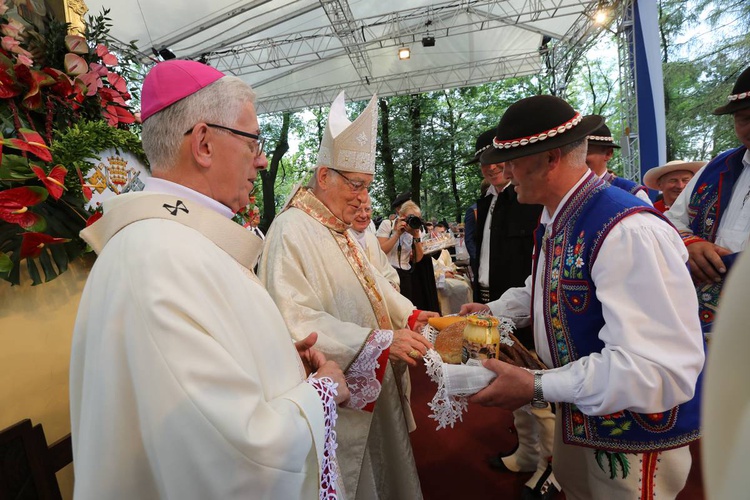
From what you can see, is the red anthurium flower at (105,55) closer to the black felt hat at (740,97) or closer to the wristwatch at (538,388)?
the wristwatch at (538,388)

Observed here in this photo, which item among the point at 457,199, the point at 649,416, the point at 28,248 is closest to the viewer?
the point at 649,416

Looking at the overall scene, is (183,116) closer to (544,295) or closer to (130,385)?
(130,385)

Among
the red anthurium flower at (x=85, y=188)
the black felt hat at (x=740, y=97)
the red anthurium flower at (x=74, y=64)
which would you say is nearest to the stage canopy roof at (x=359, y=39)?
the red anthurium flower at (x=74, y=64)

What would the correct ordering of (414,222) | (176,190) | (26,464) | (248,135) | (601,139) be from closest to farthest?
(176,190), (248,135), (26,464), (601,139), (414,222)

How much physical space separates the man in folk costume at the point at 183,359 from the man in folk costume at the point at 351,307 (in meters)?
0.64

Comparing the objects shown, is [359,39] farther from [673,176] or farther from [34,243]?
[34,243]

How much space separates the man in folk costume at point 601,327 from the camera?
1.38m

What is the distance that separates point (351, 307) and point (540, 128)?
1.34m

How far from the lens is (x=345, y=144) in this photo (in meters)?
2.47

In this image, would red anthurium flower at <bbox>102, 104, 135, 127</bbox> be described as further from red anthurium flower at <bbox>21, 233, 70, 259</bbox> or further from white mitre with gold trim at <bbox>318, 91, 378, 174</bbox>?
white mitre with gold trim at <bbox>318, 91, 378, 174</bbox>

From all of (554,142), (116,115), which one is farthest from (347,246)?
(116,115)

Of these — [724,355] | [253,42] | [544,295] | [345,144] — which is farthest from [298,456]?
[253,42]

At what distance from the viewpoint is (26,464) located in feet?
4.97

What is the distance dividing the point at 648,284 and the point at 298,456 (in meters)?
1.28
